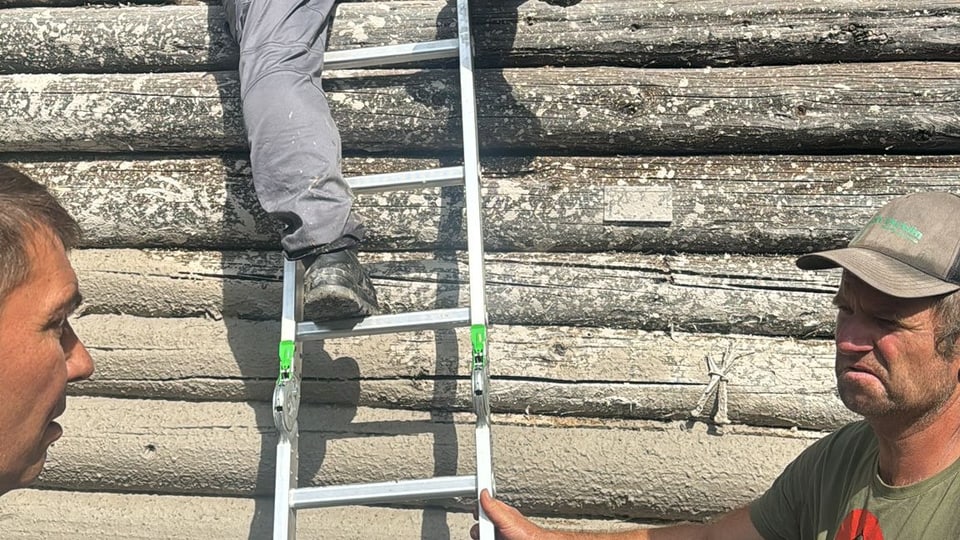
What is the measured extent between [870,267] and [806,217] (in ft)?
4.26

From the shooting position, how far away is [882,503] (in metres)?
2.10

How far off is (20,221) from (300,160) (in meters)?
1.57

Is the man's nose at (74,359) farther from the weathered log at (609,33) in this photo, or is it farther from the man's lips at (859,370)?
the weathered log at (609,33)

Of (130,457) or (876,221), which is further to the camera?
(130,457)

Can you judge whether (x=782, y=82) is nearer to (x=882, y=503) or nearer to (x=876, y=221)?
(x=876, y=221)

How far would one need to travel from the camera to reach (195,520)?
3281 mm

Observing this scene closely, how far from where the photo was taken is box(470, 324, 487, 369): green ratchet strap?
2807 millimetres

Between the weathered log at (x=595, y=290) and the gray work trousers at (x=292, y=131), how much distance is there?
1.26 feet

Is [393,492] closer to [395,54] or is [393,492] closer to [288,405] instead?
[288,405]

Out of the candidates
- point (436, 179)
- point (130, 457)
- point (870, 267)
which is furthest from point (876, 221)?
point (130, 457)

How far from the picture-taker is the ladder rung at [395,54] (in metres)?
3.42

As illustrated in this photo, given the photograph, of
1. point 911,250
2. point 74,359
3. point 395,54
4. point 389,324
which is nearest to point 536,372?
point 389,324

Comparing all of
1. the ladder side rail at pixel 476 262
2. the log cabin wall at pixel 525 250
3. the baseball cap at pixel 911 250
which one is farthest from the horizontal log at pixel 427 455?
the baseball cap at pixel 911 250

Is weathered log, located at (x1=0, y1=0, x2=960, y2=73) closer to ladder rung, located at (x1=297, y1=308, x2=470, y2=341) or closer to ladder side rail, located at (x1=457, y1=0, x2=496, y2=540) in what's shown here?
ladder side rail, located at (x1=457, y1=0, x2=496, y2=540)
